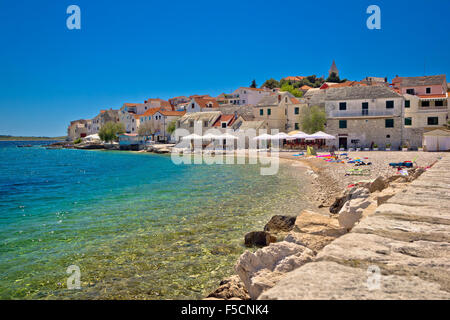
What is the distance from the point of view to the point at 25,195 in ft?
65.9

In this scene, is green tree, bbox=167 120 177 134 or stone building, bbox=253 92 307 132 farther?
green tree, bbox=167 120 177 134

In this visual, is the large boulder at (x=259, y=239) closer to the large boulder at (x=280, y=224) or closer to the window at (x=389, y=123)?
the large boulder at (x=280, y=224)

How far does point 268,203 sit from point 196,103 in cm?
6581

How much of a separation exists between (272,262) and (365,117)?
41983mm

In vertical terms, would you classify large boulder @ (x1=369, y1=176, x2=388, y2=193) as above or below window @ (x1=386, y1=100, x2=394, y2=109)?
below

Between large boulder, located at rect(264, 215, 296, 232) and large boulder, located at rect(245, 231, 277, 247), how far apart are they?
116 cm

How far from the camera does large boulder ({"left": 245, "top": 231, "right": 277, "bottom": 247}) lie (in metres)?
8.88

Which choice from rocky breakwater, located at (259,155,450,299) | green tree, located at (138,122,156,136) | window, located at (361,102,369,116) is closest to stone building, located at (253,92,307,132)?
window, located at (361,102,369,116)

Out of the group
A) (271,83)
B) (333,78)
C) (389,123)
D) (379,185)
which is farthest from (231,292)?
(333,78)

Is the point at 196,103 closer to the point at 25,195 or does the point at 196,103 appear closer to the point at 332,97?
the point at 332,97

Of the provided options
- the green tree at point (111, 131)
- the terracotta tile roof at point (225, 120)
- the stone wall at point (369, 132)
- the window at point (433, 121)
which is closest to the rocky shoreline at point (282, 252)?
the stone wall at point (369, 132)

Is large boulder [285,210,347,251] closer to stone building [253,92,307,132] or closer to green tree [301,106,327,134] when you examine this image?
green tree [301,106,327,134]

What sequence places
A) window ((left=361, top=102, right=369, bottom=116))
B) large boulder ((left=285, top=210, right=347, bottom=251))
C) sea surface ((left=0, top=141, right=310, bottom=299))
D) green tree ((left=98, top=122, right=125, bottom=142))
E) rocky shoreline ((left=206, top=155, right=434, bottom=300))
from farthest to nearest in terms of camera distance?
green tree ((left=98, top=122, right=125, bottom=142)), window ((left=361, top=102, right=369, bottom=116)), sea surface ((left=0, top=141, right=310, bottom=299)), large boulder ((left=285, top=210, right=347, bottom=251)), rocky shoreline ((left=206, top=155, right=434, bottom=300))
